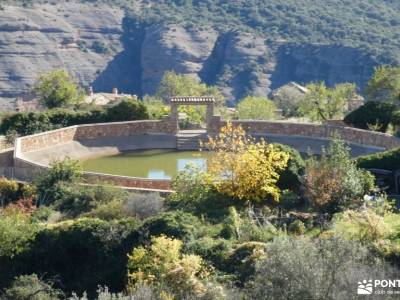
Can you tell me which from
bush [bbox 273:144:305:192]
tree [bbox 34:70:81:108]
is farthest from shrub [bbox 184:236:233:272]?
tree [bbox 34:70:81:108]

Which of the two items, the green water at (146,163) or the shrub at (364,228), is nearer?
the shrub at (364,228)

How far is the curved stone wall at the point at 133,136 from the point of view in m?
40.5

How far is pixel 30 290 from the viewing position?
2256cm

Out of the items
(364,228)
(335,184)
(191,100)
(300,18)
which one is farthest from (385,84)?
(300,18)

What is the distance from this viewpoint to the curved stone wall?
40531 millimetres

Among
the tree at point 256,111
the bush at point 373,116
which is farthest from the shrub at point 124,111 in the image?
the tree at point 256,111

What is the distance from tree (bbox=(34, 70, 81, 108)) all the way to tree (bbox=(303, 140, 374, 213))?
29671 millimetres

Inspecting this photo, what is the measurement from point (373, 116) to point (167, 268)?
940 inches

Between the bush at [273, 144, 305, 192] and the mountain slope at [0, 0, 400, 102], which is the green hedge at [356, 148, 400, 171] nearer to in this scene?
the bush at [273, 144, 305, 192]

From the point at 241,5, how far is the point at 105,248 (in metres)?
114

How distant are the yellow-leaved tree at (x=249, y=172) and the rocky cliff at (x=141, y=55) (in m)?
84.5

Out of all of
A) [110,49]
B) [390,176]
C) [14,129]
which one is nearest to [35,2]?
[110,49]

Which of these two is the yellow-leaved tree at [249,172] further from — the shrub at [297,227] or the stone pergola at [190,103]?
the stone pergola at [190,103]

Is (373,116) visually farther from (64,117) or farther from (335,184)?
(335,184)
